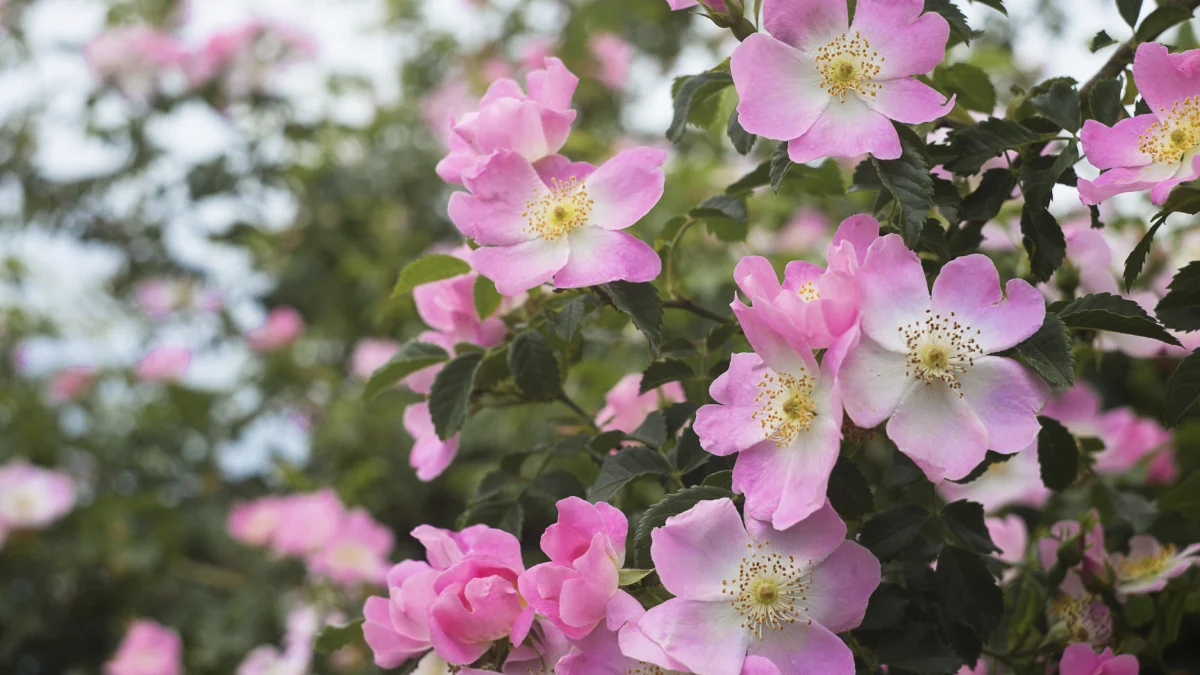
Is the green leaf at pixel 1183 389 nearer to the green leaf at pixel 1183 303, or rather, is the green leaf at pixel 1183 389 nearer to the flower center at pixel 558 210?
the green leaf at pixel 1183 303

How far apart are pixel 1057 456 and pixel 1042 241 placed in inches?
8.2

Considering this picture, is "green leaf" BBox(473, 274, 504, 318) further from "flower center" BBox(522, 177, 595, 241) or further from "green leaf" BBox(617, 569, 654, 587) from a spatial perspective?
"green leaf" BBox(617, 569, 654, 587)

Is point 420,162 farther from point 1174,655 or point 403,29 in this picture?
point 1174,655

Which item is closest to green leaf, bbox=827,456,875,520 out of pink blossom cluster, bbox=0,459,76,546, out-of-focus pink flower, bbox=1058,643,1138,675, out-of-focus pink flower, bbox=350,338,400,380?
out-of-focus pink flower, bbox=1058,643,1138,675

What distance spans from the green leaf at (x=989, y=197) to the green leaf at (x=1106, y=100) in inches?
2.7

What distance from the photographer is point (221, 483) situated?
2516mm

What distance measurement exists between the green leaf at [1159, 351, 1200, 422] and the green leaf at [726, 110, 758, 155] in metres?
0.31

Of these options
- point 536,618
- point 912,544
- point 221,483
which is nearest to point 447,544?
point 536,618

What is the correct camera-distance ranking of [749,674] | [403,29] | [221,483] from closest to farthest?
[749,674] < [221,483] < [403,29]

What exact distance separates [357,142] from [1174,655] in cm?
223

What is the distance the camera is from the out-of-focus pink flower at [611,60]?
9.16 feet

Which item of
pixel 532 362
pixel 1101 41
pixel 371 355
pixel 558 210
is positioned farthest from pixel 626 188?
pixel 371 355

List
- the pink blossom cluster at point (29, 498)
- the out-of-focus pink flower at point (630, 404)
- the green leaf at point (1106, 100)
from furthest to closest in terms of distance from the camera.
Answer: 1. the pink blossom cluster at point (29, 498)
2. the out-of-focus pink flower at point (630, 404)
3. the green leaf at point (1106, 100)

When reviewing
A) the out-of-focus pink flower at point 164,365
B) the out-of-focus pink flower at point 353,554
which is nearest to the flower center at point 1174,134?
the out-of-focus pink flower at point 353,554
